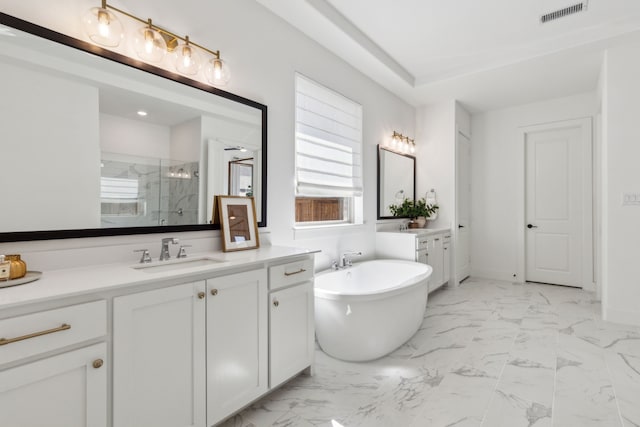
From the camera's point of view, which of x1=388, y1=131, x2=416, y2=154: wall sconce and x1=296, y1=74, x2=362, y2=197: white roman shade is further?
x1=388, y1=131, x2=416, y2=154: wall sconce

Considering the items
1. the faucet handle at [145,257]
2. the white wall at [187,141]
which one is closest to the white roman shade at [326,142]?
the white wall at [187,141]

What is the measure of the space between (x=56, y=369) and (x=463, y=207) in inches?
195

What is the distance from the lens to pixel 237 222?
85.6 inches

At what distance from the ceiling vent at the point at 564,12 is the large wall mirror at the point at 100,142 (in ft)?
9.29

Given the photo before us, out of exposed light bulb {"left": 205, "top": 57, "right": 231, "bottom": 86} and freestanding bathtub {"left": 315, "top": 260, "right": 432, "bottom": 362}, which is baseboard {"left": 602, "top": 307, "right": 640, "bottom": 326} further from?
exposed light bulb {"left": 205, "top": 57, "right": 231, "bottom": 86}

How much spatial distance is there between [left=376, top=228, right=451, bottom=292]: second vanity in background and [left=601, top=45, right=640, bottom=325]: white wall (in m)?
1.61

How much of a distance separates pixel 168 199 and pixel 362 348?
1635mm

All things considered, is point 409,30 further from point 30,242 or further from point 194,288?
point 30,242

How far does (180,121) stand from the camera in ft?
6.27

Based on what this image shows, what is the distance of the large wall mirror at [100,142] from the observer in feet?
4.47

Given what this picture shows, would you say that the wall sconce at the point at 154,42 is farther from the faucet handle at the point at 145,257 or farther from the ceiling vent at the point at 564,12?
the ceiling vent at the point at 564,12

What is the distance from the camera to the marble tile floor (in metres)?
1.73

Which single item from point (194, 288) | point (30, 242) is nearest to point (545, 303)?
point (194, 288)

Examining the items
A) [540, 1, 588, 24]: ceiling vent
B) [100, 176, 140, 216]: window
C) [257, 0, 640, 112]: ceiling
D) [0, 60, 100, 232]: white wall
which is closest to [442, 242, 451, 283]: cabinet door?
[257, 0, 640, 112]: ceiling
